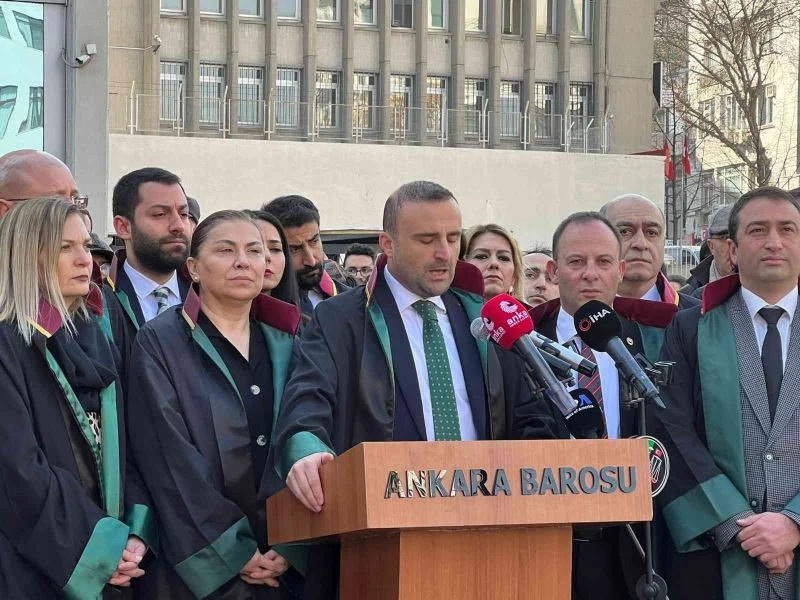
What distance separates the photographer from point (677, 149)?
163 feet

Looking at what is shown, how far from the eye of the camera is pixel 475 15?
3931cm

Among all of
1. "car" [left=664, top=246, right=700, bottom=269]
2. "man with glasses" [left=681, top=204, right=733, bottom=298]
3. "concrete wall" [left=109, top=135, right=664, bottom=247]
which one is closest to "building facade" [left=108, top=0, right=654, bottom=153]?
"concrete wall" [left=109, top=135, right=664, bottom=247]

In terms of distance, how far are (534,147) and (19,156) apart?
Answer: 90.2ft

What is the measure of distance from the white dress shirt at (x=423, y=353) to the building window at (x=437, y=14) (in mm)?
33560

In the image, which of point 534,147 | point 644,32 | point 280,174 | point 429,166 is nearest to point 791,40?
point 644,32

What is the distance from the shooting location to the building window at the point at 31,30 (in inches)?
422

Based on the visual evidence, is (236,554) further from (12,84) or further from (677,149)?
(677,149)

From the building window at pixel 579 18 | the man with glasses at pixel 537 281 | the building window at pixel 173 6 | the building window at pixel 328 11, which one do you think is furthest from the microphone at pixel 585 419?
the building window at pixel 579 18

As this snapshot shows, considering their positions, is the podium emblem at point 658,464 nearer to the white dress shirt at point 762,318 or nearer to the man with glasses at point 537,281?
the white dress shirt at point 762,318

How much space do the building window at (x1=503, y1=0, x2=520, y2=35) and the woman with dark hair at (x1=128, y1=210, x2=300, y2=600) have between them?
33871mm

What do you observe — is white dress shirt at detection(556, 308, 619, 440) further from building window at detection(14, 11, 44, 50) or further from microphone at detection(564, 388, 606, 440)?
building window at detection(14, 11, 44, 50)

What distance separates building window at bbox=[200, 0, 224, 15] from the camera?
36.7 metres

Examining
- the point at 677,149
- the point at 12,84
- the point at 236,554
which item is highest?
the point at 677,149

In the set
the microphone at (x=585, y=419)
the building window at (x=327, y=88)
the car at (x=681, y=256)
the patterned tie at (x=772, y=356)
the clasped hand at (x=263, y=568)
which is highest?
the building window at (x=327, y=88)
